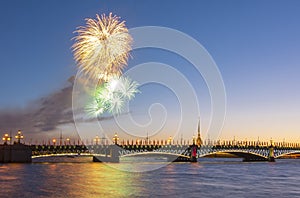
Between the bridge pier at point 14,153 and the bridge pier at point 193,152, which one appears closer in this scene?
the bridge pier at point 14,153

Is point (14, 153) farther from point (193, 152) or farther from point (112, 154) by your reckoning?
point (193, 152)

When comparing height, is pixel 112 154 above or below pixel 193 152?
below

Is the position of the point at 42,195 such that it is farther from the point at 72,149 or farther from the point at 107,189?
the point at 72,149

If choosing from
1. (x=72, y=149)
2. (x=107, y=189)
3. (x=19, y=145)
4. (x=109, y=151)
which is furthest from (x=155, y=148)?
(x=107, y=189)

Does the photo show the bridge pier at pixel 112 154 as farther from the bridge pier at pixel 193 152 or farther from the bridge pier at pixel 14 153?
the bridge pier at pixel 193 152

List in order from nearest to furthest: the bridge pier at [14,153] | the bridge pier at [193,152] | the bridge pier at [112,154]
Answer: the bridge pier at [14,153] < the bridge pier at [112,154] < the bridge pier at [193,152]

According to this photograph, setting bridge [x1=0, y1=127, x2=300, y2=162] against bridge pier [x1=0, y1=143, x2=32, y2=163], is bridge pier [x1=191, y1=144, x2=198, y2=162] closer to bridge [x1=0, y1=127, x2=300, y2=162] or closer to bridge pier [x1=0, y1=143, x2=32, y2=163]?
bridge [x1=0, y1=127, x2=300, y2=162]

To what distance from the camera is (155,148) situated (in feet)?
514

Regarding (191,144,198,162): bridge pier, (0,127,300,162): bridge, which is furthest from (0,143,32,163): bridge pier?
(191,144,198,162): bridge pier

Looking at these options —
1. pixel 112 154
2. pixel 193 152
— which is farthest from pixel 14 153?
pixel 193 152

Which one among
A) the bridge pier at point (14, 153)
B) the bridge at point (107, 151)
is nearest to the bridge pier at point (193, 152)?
the bridge at point (107, 151)

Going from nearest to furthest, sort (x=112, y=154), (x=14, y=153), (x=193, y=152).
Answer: (x=14, y=153) < (x=112, y=154) < (x=193, y=152)

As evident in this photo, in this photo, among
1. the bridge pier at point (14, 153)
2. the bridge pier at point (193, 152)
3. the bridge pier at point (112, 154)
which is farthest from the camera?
the bridge pier at point (193, 152)

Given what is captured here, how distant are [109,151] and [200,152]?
130 feet
